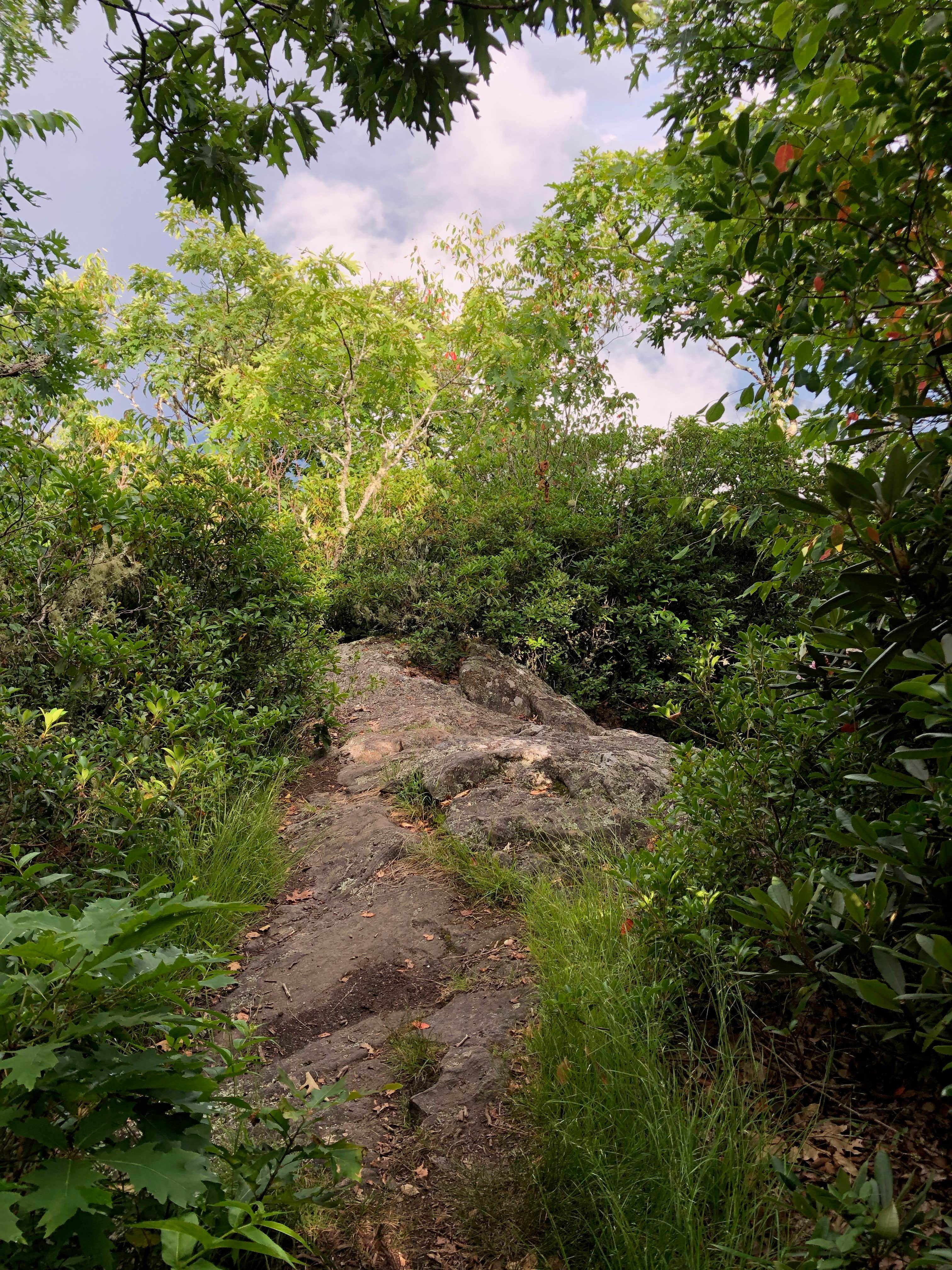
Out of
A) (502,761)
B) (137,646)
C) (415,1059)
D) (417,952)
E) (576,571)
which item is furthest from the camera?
(576,571)

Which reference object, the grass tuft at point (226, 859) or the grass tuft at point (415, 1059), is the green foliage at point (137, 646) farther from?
the grass tuft at point (415, 1059)

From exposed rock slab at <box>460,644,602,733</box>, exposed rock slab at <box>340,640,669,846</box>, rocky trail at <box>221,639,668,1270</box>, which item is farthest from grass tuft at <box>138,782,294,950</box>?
exposed rock slab at <box>460,644,602,733</box>

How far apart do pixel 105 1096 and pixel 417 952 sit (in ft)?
8.00

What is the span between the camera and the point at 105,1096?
1227 millimetres

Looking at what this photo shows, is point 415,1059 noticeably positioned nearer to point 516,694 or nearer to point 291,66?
point 291,66

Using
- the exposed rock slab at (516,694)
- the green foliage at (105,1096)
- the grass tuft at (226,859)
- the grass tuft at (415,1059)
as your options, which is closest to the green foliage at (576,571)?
the exposed rock slab at (516,694)

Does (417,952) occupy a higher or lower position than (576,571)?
lower

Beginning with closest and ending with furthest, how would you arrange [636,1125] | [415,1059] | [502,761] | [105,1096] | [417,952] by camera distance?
[105,1096]
[636,1125]
[415,1059]
[417,952]
[502,761]

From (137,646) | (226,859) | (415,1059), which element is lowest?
(415,1059)

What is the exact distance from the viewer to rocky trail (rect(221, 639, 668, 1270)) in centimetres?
222

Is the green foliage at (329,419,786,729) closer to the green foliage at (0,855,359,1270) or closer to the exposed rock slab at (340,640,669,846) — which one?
the exposed rock slab at (340,640,669,846)

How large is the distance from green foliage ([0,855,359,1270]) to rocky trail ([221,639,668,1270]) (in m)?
0.85

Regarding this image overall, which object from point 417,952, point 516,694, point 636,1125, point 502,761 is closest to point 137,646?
point 417,952

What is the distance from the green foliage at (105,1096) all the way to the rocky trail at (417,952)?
852 mm
